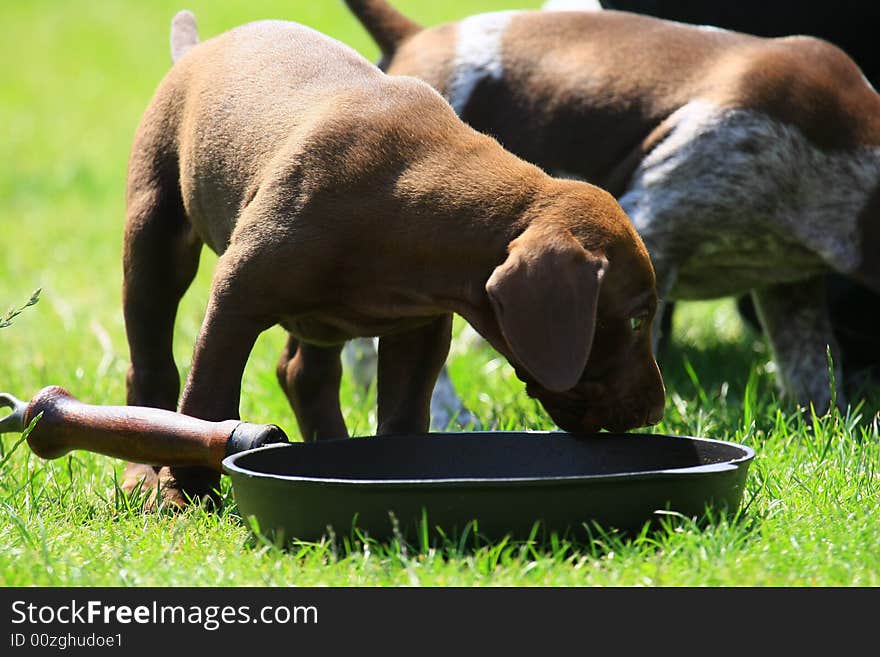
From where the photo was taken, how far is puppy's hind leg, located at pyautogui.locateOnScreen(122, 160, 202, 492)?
13.3 feet

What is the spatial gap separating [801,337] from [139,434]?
2.79 m

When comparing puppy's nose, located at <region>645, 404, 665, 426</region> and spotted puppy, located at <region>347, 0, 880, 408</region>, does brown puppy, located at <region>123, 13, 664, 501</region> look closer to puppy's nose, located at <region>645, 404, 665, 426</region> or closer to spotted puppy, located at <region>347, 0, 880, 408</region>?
puppy's nose, located at <region>645, 404, 665, 426</region>

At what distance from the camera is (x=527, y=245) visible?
3121 mm

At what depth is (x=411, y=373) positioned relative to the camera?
389cm

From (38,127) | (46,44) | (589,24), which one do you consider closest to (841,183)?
(589,24)

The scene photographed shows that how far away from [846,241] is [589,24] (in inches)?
47.3

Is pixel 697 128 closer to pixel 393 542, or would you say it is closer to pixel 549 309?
pixel 549 309

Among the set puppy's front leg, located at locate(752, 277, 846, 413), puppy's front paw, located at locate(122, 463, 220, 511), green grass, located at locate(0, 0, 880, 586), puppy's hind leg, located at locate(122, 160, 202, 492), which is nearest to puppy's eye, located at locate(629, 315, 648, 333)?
green grass, located at locate(0, 0, 880, 586)

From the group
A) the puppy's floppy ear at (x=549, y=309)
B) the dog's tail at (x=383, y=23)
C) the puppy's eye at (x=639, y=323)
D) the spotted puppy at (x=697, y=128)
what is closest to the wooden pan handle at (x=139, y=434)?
the puppy's floppy ear at (x=549, y=309)

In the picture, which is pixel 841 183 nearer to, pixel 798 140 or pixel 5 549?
pixel 798 140

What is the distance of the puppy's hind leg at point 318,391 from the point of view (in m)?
4.38

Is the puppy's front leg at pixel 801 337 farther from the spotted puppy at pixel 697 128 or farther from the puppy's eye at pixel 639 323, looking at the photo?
the puppy's eye at pixel 639 323

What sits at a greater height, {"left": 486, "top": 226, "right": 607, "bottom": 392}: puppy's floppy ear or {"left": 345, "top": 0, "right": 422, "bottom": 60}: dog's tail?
{"left": 345, "top": 0, "right": 422, "bottom": 60}: dog's tail
